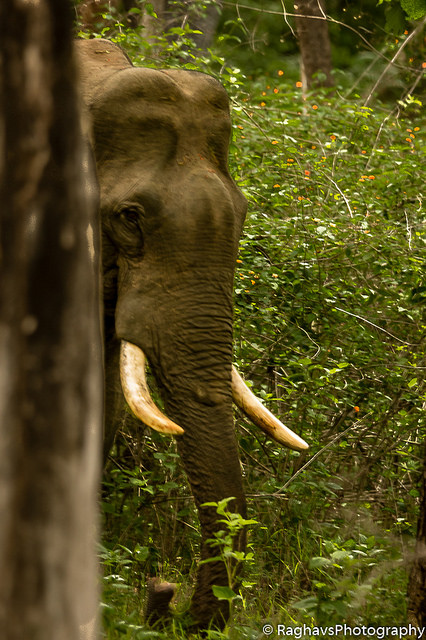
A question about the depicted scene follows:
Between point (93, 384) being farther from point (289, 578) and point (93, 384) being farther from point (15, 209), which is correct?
point (289, 578)

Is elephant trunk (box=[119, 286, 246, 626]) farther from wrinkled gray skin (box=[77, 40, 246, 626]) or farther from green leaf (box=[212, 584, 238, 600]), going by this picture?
green leaf (box=[212, 584, 238, 600])

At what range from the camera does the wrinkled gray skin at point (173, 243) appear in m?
4.16

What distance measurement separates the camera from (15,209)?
176cm

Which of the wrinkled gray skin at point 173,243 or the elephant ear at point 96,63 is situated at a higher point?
the elephant ear at point 96,63

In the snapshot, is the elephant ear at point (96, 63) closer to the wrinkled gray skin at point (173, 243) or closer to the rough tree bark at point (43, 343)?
the wrinkled gray skin at point (173, 243)

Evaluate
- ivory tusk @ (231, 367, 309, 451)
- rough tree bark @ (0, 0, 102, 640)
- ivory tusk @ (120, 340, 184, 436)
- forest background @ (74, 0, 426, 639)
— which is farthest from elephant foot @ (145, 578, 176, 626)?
rough tree bark @ (0, 0, 102, 640)

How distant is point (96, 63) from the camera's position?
4840mm

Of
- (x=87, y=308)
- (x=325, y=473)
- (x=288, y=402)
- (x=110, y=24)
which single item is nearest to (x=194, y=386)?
(x=325, y=473)

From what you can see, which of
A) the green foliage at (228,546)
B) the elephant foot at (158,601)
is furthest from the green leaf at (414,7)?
the elephant foot at (158,601)

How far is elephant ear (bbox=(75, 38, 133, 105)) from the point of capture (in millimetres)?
4520

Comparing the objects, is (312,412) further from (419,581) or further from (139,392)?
(419,581)

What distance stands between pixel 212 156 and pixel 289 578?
2112mm

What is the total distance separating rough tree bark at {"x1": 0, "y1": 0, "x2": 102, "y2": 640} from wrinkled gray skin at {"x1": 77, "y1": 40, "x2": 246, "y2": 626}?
2253mm

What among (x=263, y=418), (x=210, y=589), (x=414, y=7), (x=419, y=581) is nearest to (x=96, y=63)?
(x=414, y=7)
